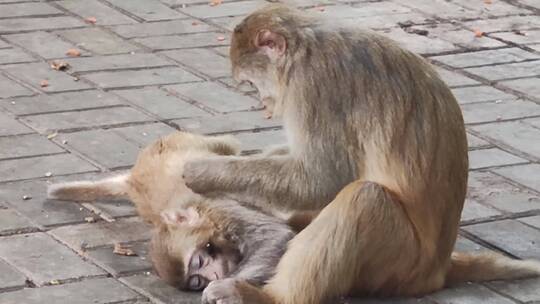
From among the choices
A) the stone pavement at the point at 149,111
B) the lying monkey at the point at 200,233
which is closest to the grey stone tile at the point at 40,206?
the stone pavement at the point at 149,111

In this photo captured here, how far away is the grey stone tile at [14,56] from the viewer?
29.3ft

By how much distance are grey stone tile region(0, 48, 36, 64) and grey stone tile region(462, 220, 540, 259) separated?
345cm

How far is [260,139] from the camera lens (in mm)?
7781

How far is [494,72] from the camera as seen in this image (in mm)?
9180

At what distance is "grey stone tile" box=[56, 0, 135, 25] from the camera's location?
32.5 ft

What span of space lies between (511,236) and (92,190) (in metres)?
1.97

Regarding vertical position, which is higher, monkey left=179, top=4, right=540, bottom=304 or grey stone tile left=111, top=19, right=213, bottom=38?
monkey left=179, top=4, right=540, bottom=304

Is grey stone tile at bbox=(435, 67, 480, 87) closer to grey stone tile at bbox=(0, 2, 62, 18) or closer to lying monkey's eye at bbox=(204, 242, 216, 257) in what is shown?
grey stone tile at bbox=(0, 2, 62, 18)

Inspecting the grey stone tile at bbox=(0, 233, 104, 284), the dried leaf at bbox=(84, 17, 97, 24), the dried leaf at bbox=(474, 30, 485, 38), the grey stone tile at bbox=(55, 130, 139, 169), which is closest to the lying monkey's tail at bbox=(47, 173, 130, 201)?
the grey stone tile at bbox=(0, 233, 104, 284)

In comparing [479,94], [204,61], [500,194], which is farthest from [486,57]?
[500,194]

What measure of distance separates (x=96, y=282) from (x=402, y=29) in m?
4.57

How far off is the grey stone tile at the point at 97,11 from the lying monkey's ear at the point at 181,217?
3940 mm

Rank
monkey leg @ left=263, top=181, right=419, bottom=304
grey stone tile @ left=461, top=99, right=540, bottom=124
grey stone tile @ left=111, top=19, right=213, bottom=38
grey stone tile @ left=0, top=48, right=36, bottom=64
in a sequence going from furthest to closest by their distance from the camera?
1. grey stone tile @ left=111, top=19, right=213, bottom=38
2. grey stone tile @ left=0, top=48, right=36, bottom=64
3. grey stone tile @ left=461, top=99, right=540, bottom=124
4. monkey leg @ left=263, top=181, right=419, bottom=304

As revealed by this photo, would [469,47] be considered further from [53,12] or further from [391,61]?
[391,61]
